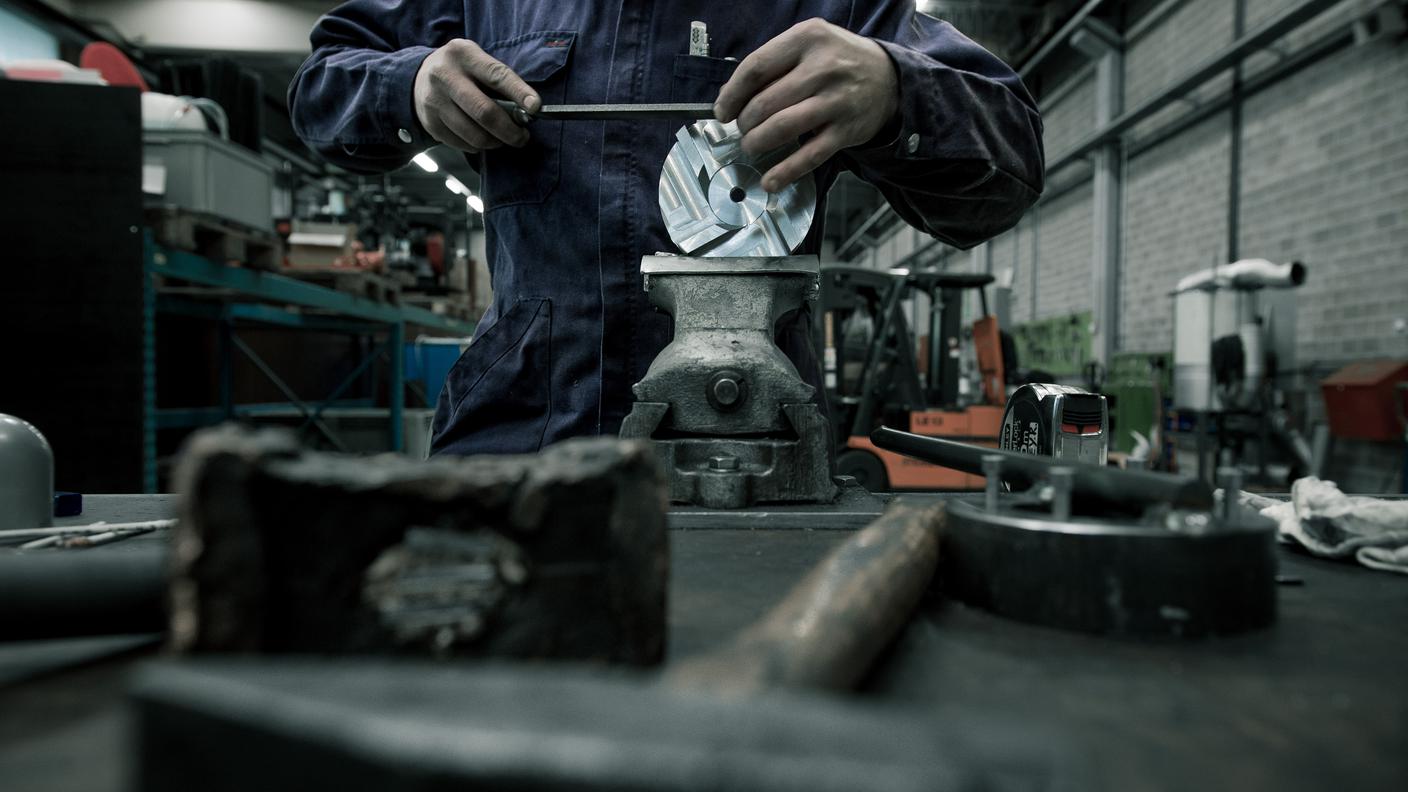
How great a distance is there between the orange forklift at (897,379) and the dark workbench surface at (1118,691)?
4.59m

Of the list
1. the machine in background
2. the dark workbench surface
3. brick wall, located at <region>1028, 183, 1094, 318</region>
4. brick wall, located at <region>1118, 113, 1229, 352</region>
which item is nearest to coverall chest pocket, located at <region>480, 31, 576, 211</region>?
the dark workbench surface

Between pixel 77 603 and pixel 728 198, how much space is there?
1047 millimetres

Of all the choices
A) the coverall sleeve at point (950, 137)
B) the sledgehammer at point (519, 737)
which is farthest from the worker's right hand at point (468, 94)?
the sledgehammer at point (519, 737)

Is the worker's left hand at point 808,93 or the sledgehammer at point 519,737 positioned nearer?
the sledgehammer at point 519,737

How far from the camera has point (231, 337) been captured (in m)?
5.00

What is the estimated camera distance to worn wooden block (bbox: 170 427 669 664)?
0.42 meters

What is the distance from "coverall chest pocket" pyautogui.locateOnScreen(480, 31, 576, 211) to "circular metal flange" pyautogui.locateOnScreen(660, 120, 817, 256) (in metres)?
0.24

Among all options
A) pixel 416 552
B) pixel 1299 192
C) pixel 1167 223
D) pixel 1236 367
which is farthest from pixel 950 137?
pixel 1167 223

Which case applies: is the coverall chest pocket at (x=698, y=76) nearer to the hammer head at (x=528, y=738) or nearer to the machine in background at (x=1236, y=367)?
the hammer head at (x=528, y=738)

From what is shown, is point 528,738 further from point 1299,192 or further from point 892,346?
point 1299,192

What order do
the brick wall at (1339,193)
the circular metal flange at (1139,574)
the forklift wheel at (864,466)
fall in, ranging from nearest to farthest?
the circular metal flange at (1139,574)
the brick wall at (1339,193)
the forklift wheel at (864,466)

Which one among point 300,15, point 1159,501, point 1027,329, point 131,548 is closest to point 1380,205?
point 1027,329

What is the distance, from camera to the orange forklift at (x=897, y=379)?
5621mm

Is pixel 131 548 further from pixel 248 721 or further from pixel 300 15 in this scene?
pixel 300 15
